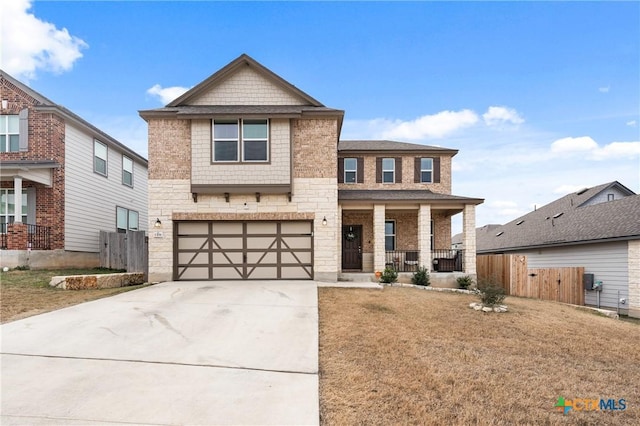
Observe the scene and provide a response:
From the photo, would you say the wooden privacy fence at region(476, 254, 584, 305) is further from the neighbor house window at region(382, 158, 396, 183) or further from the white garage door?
the white garage door

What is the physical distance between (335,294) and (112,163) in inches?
618

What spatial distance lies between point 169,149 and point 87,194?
Result: 22.9 feet

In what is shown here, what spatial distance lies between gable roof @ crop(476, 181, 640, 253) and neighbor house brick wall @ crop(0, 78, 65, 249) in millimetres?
23446

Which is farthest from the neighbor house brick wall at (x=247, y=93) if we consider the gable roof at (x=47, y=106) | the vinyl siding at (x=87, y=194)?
the vinyl siding at (x=87, y=194)

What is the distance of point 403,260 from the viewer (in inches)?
687

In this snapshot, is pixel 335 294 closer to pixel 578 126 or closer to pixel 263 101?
pixel 263 101

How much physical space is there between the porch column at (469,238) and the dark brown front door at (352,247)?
4718 millimetres

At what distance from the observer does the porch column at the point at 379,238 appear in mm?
15578

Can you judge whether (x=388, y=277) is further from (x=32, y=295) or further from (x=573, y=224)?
(x=573, y=224)

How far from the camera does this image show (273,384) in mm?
4801

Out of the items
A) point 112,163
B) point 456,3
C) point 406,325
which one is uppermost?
point 456,3

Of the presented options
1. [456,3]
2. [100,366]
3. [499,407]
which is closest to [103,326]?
[100,366]

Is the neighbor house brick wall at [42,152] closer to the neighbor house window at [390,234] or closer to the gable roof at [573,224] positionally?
the neighbor house window at [390,234]

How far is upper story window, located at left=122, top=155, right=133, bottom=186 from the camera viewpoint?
21453mm
